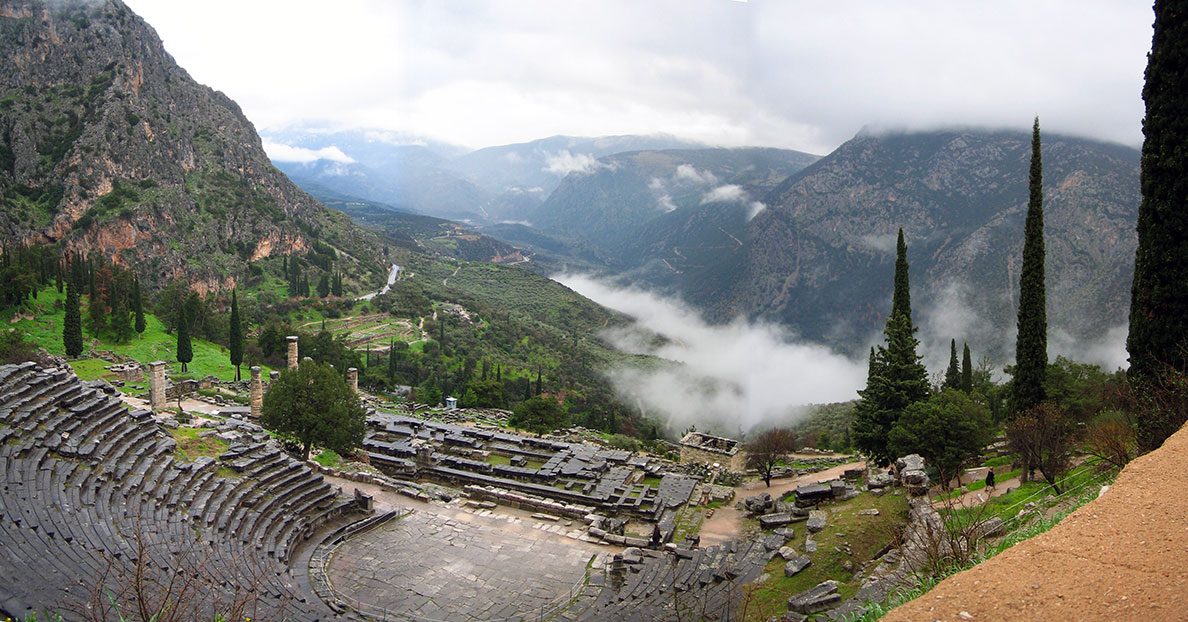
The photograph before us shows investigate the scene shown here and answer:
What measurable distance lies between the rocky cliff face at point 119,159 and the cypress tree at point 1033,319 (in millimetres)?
89446

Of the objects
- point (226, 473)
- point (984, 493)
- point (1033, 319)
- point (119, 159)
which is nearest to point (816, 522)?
point (984, 493)

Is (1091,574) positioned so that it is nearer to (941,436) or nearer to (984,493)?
(984,493)

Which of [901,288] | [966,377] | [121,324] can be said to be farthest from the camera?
[121,324]

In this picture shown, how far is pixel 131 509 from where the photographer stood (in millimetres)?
19172

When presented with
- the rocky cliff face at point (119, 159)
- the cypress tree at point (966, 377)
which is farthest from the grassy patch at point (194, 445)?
the rocky cliff face at point (119, 159)

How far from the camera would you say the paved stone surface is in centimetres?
2036

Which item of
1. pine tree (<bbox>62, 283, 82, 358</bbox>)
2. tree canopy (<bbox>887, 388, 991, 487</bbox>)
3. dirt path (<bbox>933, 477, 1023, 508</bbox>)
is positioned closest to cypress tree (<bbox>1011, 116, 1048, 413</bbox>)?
tree canopy (<bbox>887, 388, 991, 487</bbox>)

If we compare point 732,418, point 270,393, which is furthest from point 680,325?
point 270,393

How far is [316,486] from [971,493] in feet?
77.9

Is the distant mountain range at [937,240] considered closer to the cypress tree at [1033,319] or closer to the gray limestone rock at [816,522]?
the cypress tree at [1033,319]

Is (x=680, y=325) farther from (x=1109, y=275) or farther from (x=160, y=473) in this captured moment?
(x=160, y=473)

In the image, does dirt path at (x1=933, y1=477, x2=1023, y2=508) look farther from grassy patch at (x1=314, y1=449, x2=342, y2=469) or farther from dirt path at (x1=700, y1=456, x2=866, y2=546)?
grassy patch at (x1=314, y1=449, x2=342, y2=469)

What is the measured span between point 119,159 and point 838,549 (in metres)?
101

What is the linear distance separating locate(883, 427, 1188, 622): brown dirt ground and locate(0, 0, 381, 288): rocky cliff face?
91.1m
